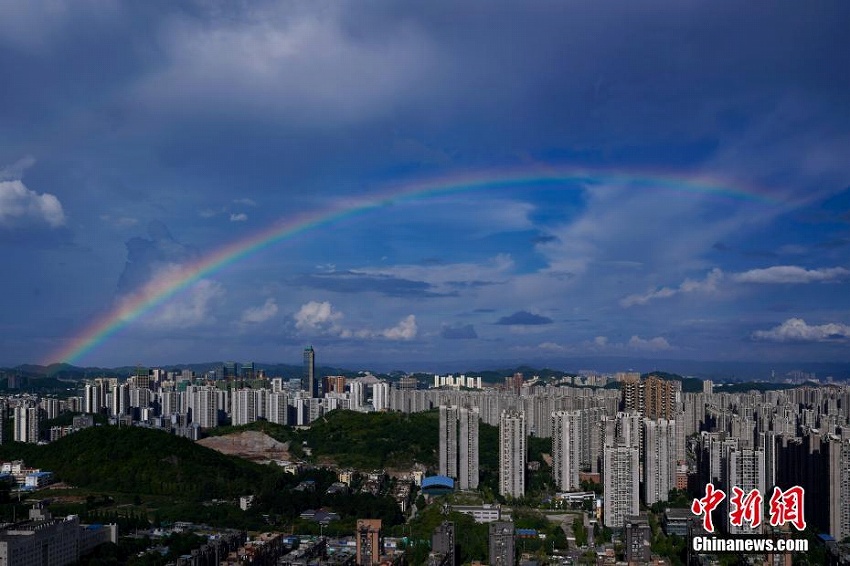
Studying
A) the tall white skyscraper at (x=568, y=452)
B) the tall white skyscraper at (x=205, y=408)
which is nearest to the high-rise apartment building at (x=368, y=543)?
the tall white skyscraper at (x=568, y=452)

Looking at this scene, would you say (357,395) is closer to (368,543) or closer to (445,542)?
(445,542)

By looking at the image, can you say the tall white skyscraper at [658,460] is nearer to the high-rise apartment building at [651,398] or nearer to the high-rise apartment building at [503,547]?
the high-rise apartment building at [503,547]

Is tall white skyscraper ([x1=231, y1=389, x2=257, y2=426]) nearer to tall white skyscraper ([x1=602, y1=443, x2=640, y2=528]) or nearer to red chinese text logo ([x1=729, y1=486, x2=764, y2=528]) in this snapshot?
tall white skyscraper ([x1=602, y1=443, x2=640, y2=528])

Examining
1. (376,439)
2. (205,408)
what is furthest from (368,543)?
(205,408)

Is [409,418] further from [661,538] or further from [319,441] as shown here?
[661,538]

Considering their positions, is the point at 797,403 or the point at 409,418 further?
the point at 797,403

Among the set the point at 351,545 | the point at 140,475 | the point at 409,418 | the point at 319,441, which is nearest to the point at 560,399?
the point at 409,418
